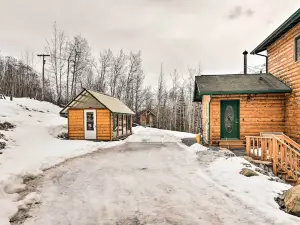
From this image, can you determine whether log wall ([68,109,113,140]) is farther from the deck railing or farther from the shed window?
the shed window

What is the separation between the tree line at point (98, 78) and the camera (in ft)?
116

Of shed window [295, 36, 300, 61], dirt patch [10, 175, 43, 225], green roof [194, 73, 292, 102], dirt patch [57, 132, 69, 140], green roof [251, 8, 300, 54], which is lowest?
dirt patch [10, 175, 43, 225]

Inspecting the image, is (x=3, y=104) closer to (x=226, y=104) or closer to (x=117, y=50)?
(x=226, y=104)

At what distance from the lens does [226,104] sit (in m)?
12.6

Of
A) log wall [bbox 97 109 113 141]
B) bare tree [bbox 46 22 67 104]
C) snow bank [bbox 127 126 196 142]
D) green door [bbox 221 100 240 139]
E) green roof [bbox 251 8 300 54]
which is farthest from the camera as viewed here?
bare tree [bbox 46 22 67 104]

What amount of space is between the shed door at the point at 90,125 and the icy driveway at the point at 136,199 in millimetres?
10286

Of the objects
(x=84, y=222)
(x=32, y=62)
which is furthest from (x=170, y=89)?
(x=84, y=222)

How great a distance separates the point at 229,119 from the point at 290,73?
3773mm

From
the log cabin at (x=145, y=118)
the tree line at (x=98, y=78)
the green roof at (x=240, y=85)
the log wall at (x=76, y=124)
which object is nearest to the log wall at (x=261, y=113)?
the green roof at (x=240, y=85)

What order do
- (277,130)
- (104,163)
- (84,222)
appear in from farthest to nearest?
(277,130) < (104,163) < (84,222)

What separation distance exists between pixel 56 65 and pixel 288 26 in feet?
102

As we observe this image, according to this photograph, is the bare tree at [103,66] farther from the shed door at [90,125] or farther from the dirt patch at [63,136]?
the shed door at [90,125]

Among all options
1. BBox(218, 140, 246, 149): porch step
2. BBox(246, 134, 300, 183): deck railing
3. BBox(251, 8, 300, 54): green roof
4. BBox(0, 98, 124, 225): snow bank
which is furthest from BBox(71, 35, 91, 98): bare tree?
BBox(246, 134, 300, 183): deck railing

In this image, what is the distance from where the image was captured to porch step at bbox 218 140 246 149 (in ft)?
40.2
